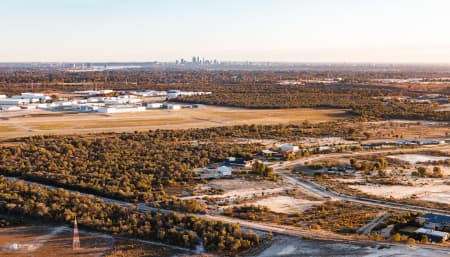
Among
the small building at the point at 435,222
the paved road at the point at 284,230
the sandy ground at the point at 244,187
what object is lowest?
the paved road at the point at 284,230

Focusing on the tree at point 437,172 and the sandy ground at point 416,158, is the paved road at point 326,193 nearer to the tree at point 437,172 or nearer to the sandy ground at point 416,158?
the sandy ground at point 416,158

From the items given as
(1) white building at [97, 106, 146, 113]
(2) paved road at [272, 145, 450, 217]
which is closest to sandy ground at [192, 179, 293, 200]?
(2) paved road at [272, 145, 450, 217]

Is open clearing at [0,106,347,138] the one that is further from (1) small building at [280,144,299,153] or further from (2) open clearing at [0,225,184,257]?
(2) open clearing at [0,225,184,257]

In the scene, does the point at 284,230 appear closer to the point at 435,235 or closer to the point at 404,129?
the point at 435,235

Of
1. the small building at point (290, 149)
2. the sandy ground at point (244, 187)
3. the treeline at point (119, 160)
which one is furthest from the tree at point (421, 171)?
the treeline at point (119, 160)

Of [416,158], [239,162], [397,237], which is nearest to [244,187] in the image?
[239,162]
